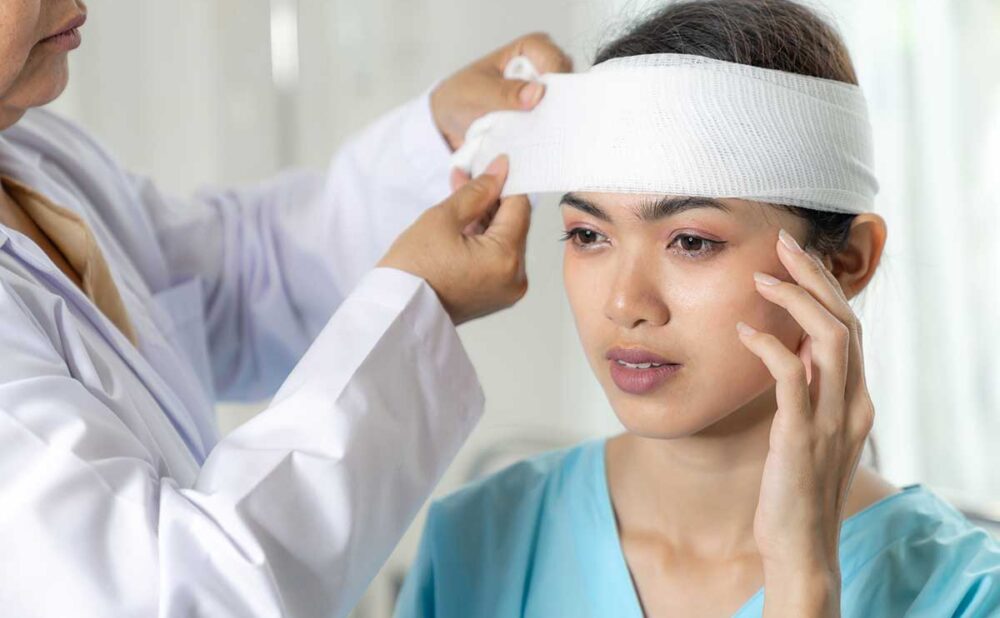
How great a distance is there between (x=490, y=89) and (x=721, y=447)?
467 mm

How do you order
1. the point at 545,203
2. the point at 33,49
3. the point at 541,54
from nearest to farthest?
1. the point at 33,49
2. the point at 541,54
3. the point at 545,203

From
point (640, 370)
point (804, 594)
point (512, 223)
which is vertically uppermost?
point (512, 223)

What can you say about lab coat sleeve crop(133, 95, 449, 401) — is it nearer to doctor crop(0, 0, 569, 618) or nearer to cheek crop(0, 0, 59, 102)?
doctor crop(0, 0, 569, 618)

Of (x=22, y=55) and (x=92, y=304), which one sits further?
(x=92, y=304)

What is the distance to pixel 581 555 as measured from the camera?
1189mm

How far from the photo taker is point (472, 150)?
125 cm

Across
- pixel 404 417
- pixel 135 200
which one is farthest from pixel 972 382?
pixel 135 200

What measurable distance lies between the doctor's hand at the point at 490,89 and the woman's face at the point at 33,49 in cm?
43

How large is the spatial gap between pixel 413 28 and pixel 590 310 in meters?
1.64

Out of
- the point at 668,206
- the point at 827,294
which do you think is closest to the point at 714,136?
the point at 668,206

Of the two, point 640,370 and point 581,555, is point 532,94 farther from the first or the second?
point 581,555

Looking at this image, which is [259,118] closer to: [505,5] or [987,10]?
[505,5]

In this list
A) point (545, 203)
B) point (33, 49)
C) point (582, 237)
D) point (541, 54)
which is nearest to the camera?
point (33, 49)

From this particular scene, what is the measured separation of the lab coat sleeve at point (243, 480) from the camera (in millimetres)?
841
